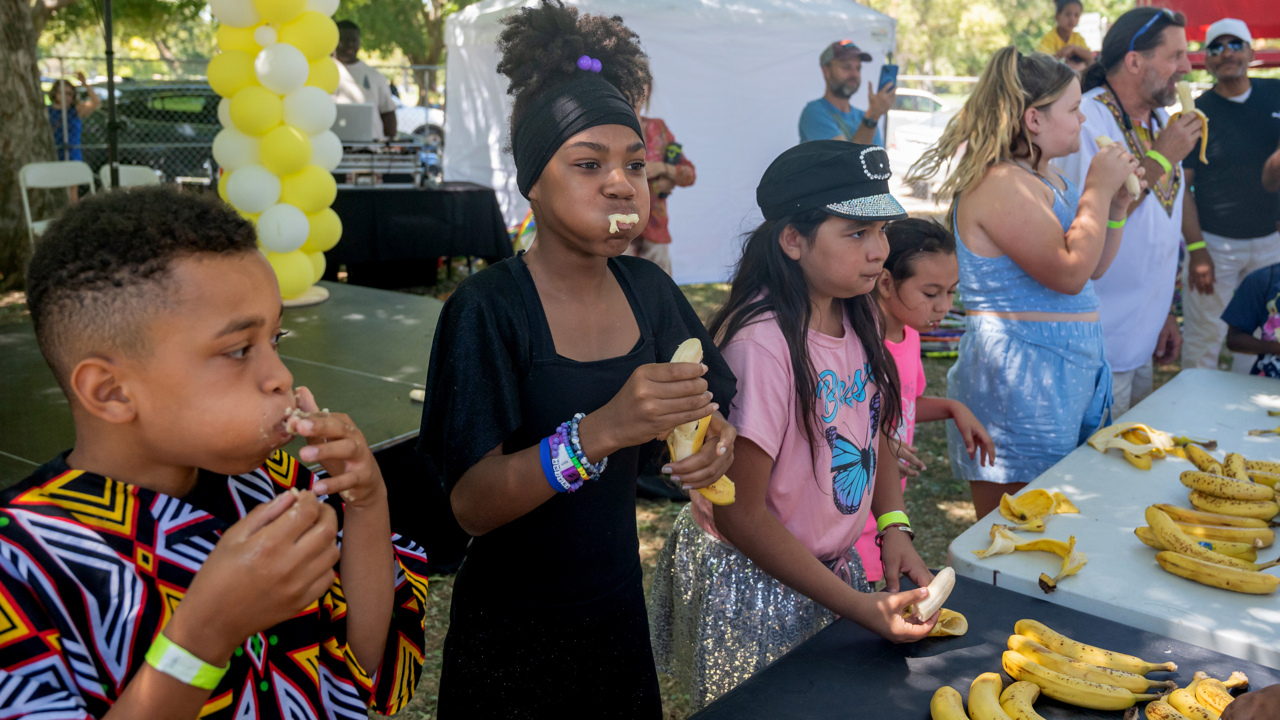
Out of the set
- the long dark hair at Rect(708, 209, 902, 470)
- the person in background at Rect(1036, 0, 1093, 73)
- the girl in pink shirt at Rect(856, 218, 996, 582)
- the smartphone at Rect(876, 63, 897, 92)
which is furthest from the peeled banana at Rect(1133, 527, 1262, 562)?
the person in background at Rect(1036, 0, 1093, 73)

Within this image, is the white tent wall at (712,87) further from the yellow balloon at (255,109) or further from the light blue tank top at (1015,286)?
the light blue tank top at (1015,286)

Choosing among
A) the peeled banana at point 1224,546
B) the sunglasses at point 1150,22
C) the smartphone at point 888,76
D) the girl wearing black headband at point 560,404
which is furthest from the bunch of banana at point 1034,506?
the smartphone at point 888,76

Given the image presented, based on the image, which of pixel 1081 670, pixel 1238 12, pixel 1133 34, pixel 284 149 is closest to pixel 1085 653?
pixel 1081 670

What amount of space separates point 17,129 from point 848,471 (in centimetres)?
897

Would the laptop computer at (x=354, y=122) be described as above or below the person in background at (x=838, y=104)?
below

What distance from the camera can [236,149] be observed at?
5.90 metres

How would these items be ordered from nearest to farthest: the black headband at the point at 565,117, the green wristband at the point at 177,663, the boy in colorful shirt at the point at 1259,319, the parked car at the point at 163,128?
the green wristband at the point at 177,663
the black headband at the point at 565,117
the boy in colorful shirt at the point at 1259,319
the parked car at the point at 163,128

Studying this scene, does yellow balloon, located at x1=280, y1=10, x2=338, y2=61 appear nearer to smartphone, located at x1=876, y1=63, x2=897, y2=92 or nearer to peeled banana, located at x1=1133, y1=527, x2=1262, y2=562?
smartphone, located at x1=876, y1=63, x2=897, y2=92

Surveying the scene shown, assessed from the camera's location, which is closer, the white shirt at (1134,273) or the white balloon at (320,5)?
the white shirt at (1134,273)

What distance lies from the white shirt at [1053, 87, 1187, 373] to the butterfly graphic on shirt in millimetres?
2117

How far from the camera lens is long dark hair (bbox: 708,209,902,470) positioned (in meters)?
2.01

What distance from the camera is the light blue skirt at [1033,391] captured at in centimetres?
297

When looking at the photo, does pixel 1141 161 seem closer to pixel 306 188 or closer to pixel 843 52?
pixel 843 52

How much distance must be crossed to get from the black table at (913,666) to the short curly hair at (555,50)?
3.75 ft
